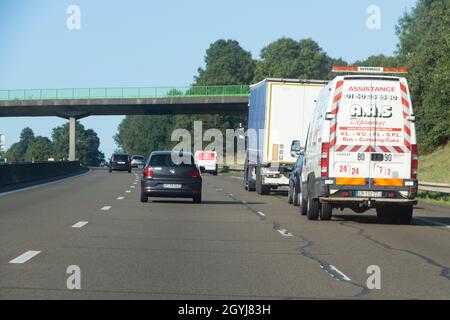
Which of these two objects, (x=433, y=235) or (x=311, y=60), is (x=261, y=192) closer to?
(x=433, y=235)

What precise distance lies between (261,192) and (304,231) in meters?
16.7

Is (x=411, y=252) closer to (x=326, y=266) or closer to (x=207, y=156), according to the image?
(x=326, y=266)

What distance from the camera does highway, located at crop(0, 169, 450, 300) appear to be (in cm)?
999

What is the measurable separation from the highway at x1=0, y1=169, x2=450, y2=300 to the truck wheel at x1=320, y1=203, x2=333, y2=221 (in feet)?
1.11

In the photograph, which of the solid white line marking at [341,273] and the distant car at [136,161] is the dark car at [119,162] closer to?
the distant car at [136,161]

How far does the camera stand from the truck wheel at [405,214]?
20.8m

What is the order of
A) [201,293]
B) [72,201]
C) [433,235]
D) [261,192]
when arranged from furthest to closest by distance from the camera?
1. [261,192]
2. [72,201]
3. [433,235]
4. [201,293]

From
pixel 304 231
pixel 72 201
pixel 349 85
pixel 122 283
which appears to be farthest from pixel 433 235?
pixel 72 201

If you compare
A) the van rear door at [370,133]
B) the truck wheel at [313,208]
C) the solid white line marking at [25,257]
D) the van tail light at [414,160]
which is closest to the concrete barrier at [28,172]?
the truck wheel at [313,208]

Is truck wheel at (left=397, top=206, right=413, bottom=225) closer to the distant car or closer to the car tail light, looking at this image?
the car tail light

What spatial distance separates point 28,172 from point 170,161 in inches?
765

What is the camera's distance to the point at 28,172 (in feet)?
149

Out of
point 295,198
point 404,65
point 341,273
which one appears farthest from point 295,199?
point 404,65

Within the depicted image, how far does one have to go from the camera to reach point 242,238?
16.3 metres
